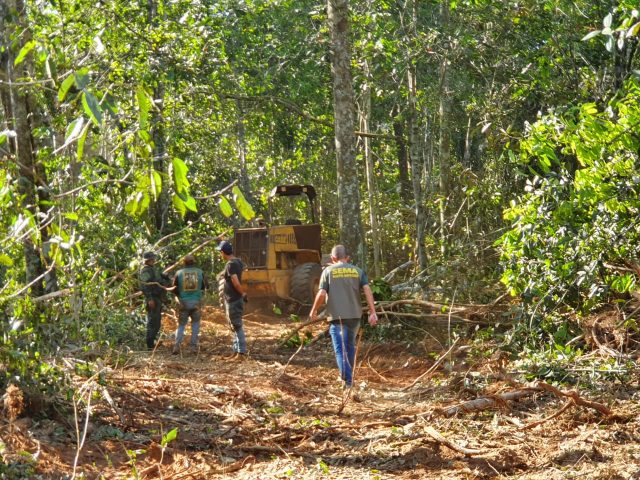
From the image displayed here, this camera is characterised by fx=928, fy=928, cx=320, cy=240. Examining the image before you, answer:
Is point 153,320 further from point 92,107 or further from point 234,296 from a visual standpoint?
point 92,107

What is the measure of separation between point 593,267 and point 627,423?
7.65 feet

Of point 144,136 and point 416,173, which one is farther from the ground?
point 144,136

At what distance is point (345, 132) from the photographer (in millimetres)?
15836

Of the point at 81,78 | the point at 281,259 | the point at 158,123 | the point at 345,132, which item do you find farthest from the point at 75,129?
the point at 281,259

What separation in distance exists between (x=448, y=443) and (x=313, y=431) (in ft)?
4.96

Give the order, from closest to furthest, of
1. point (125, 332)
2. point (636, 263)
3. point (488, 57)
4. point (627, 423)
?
point (627, 423) < point (636, 263) < point (125, 332) < point (488, 57)

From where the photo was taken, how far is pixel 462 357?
1233cm

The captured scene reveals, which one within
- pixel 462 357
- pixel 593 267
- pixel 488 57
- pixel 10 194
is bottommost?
pixel 462 357

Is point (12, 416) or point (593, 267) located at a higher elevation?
point (593, 267)

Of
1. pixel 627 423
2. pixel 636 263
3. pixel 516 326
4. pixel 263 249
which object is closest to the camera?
pixel 627 423

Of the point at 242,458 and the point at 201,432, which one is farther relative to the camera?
the point at 201,432

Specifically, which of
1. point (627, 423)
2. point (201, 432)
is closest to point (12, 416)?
point (201, 432)

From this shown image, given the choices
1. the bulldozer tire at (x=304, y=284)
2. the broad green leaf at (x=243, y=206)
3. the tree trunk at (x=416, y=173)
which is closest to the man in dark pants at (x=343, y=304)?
the broad green leaf at (x=243, y=206)

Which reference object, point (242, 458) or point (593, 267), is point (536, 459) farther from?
point (593, 267)
